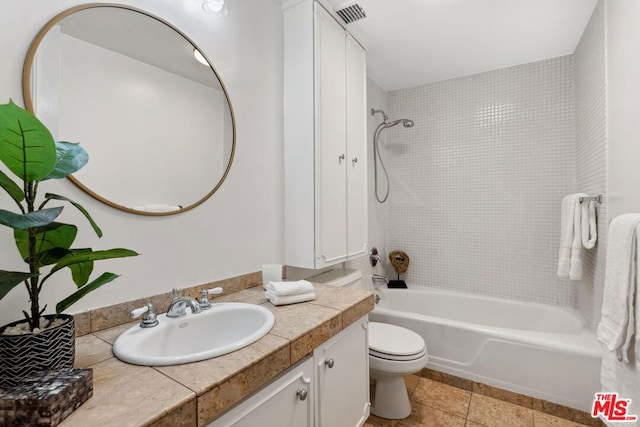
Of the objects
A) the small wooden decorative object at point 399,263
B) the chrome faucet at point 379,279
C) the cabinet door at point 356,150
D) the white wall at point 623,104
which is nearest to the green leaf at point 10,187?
the cabinet door at point 356,150

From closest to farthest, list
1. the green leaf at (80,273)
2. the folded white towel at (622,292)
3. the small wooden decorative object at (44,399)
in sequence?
1. the small wooden decorative object at (44,399)
2. the green leaf at (80,273)
3. the folded white towel at (622,292)

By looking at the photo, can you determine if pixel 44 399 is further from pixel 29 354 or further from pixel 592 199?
pixel 592 199

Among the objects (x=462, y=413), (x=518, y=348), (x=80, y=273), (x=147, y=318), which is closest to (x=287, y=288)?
(x=147, y=318)

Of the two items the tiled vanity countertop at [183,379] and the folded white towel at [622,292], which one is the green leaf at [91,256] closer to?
the tiled vanity countertop at [183,379]

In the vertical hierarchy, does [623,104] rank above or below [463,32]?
below

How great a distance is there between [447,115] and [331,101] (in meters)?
1.61

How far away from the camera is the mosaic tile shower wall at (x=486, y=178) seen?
246cm

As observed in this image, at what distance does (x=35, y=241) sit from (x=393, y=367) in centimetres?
170

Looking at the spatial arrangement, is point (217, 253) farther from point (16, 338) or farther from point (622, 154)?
point (622, 154)

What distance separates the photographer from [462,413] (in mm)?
1828

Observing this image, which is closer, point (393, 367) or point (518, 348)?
point (393, 367)

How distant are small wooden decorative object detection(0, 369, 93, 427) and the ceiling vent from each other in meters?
2.13

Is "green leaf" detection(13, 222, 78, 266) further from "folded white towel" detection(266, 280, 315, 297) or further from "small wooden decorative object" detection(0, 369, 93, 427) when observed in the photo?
"folded white towel" detection(266, 280, 315, 297)

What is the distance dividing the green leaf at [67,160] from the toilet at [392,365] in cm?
146
